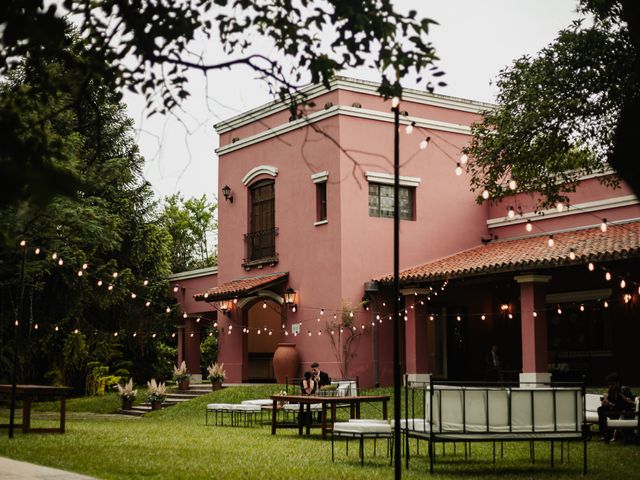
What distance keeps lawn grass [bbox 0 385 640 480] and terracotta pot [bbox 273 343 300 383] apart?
611 cm

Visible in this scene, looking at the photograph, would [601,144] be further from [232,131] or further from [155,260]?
[155,260]

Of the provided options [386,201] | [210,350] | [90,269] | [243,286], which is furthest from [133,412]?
[210,350]

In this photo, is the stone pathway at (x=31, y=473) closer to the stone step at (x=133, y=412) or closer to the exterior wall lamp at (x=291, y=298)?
the stone step at (x=133, y=412)

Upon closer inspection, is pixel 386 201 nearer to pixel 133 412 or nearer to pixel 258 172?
pixel 258 172

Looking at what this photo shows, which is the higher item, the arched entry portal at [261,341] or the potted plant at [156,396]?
the arched entry portal at [261,341]

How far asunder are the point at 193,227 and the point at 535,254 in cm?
2865

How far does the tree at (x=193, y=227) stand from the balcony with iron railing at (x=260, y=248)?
1988 cm

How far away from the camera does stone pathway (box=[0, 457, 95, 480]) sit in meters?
7.97

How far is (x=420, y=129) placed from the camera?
22125 millimetres

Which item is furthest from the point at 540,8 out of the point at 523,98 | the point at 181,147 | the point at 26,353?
the point at 26,353

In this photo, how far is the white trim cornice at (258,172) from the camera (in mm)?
23200

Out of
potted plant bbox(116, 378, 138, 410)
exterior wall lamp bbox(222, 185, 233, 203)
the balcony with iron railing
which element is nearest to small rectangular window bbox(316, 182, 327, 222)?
the balcony with iron railing

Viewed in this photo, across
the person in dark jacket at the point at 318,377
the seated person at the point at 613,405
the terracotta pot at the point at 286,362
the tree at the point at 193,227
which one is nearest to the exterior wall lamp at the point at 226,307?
the terracotta pot at the point at 286,362

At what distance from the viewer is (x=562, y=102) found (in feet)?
50.4
